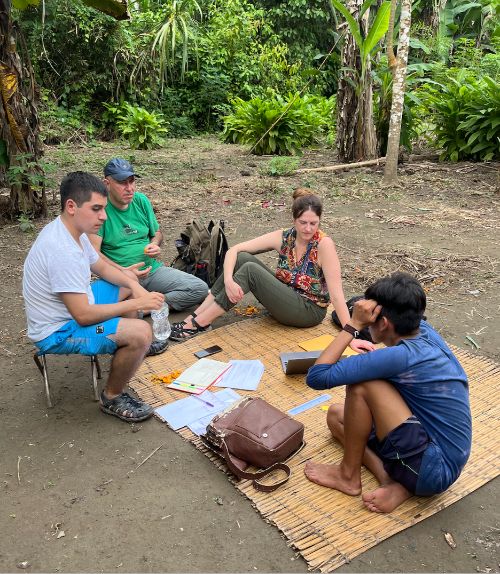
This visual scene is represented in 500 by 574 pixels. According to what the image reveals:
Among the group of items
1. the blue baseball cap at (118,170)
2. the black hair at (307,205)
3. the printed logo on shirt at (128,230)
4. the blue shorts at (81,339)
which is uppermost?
the blue baseball cap at (118,170)

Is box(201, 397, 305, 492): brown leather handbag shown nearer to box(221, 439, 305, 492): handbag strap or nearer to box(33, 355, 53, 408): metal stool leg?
box(221, 439, 305, 492): handbag strap

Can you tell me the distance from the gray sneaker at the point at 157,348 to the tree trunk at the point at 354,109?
6.73 metres

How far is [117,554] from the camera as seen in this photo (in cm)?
237

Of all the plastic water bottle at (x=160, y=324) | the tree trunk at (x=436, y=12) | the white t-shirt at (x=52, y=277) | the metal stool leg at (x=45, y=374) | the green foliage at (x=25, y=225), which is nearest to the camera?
the white t-shirt at (x=52, y=277)

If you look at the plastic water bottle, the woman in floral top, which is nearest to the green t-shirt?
the plastic water bottle

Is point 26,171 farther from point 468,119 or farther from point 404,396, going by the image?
point 468,119

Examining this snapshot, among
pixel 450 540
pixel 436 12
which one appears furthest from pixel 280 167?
pixel 436 12

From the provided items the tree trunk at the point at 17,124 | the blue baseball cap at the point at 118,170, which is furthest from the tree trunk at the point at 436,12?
the blue baseball cap at the point at 118,170

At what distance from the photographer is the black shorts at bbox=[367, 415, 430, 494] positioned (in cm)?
240

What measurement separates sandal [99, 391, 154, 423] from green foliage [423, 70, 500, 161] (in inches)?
316

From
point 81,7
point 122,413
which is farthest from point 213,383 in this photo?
point 81,7

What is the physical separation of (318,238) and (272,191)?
450 cm

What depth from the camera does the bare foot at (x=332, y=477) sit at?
2.64 m

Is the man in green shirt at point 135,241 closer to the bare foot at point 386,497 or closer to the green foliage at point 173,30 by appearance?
the bare foot at point 386,497
